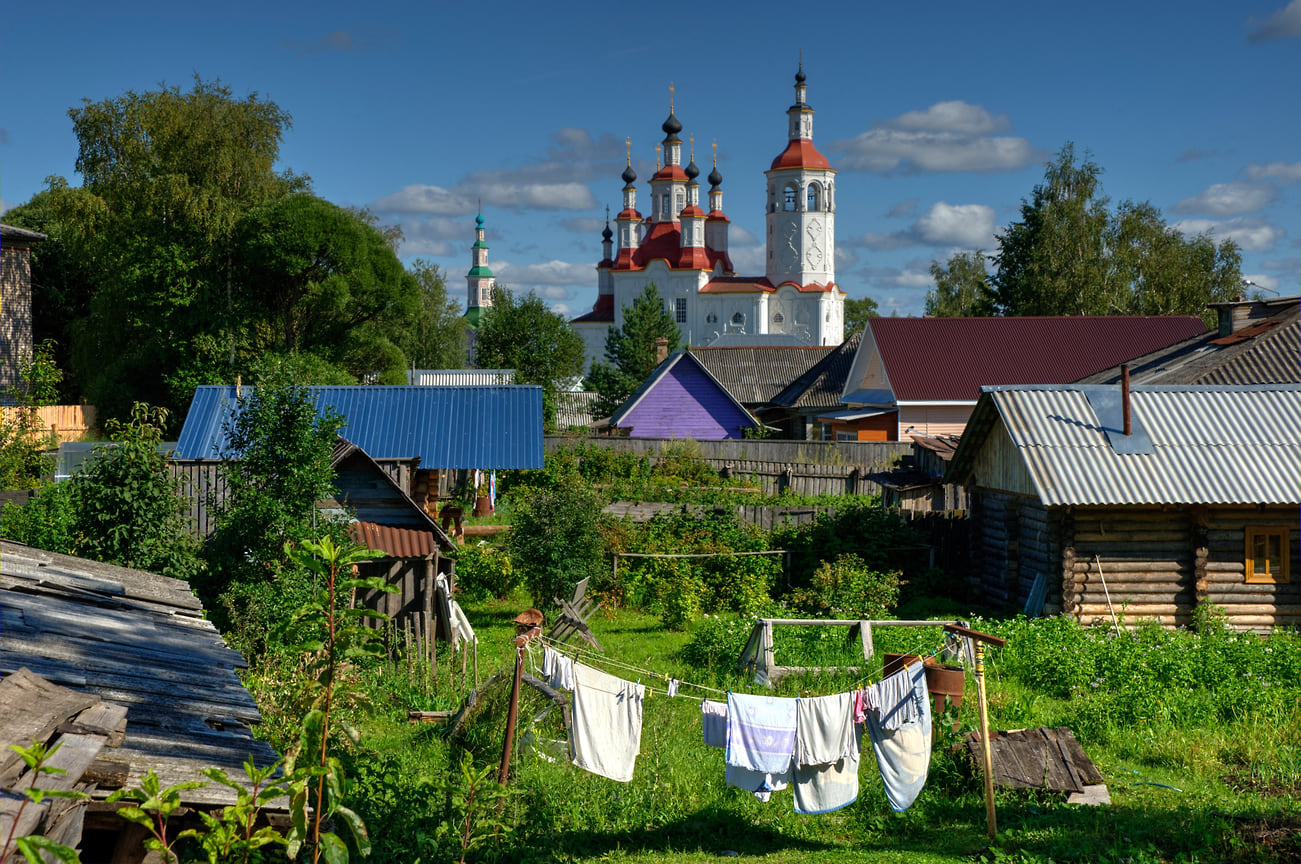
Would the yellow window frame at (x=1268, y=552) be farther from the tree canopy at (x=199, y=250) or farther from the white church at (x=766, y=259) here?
the white church at (x=766, y=259)

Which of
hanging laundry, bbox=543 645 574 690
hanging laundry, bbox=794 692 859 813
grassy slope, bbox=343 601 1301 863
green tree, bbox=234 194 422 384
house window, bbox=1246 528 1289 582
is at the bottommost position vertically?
grassy slope, bbox=343 601 1301 863

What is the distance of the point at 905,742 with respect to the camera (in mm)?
8492

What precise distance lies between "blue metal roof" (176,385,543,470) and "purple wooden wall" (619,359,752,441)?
1347 centimetres

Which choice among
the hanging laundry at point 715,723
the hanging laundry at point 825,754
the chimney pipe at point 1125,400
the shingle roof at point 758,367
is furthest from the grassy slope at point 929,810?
the shingle roof at point 758,367

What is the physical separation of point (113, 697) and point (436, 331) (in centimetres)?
6448

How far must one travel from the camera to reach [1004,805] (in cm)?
902

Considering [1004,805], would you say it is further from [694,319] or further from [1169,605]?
[694,319]

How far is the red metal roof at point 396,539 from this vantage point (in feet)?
45.9

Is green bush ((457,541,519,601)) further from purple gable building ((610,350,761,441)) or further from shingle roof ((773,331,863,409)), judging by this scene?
shingle roof ((773,331,863,409))

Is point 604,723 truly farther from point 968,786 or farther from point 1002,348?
point 1002,348

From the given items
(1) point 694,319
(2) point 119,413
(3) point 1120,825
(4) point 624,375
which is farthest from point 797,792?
(1) point 694,319

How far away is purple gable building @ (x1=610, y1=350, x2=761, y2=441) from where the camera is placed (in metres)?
37.1

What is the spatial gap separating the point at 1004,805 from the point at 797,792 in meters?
1.89

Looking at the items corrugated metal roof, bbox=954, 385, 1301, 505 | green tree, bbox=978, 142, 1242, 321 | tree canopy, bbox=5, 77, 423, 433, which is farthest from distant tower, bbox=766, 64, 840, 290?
corrugated metal roof, bbox=954, 385, 1301, 505
